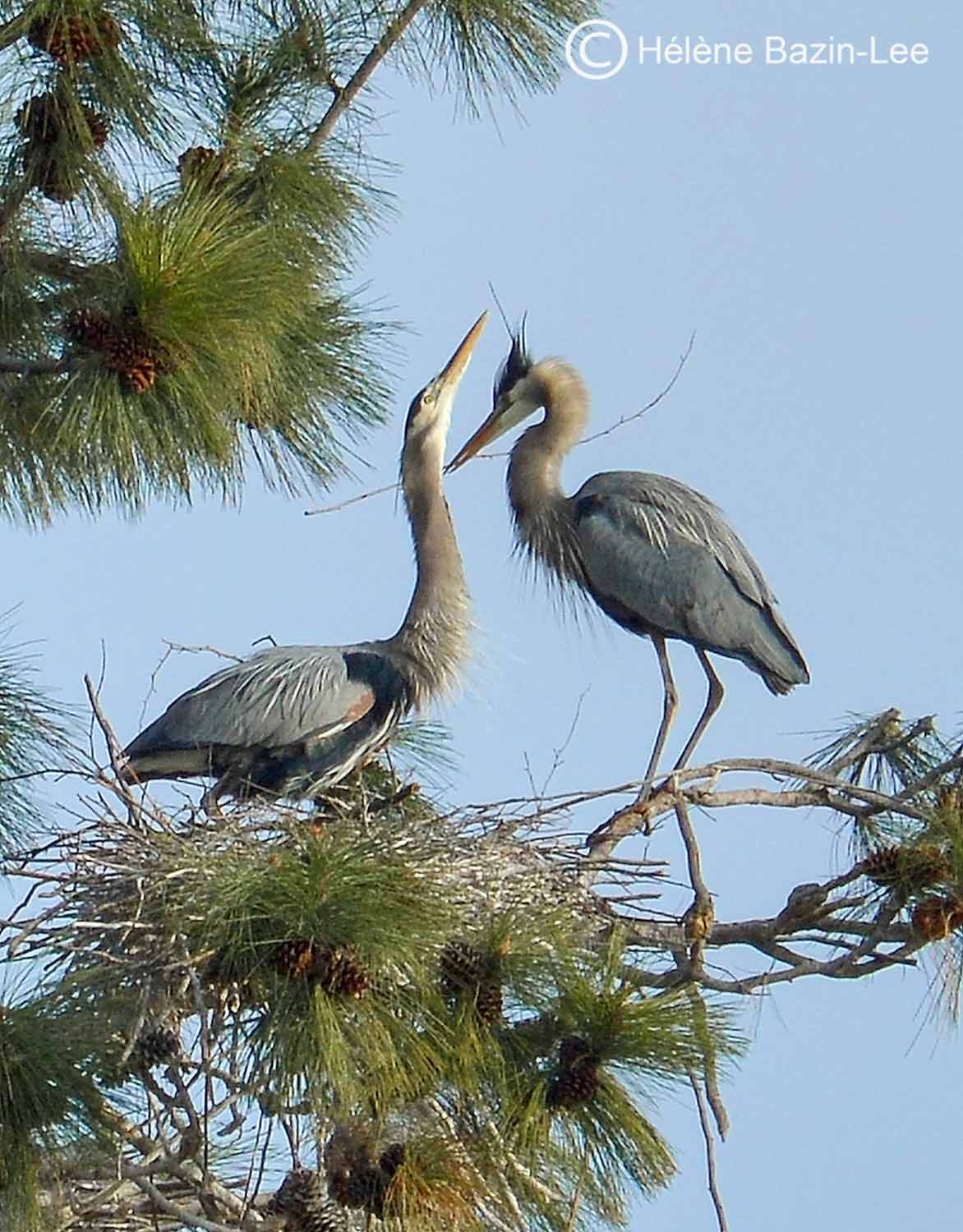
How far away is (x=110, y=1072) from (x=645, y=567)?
268cm

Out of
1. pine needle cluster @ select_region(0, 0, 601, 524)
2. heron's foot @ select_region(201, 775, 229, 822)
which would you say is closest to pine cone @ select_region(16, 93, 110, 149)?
pine needle cluster @ select_region(0, 0, 601, 524)

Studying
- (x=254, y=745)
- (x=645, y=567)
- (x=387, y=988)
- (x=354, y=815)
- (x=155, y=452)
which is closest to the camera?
(x=387, y=988)

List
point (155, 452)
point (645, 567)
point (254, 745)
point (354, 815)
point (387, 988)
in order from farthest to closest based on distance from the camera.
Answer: point (645, 567), point (254, 745), point (354, 815), point (155, 452), point (387, 988)

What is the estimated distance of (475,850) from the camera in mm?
4492

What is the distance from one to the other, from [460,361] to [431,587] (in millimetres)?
665

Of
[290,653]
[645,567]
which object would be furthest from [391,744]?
[645,567]

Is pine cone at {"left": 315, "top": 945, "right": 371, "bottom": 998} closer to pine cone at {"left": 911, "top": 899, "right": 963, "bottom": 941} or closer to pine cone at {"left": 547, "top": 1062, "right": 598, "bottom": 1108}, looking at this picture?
pine cone at {"left": 547, "top": 1062, "right": 598, "bottom": 1108}

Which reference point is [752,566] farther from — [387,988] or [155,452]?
[387,988]

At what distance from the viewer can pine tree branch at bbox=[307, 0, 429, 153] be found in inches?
196

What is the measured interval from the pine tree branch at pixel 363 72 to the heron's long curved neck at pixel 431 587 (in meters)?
1.42

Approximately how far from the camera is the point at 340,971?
3447 millimetres

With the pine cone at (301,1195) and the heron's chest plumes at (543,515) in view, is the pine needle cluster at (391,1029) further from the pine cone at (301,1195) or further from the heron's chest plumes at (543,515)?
the heron's chest plumes at (543,515)

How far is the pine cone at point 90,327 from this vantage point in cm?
421

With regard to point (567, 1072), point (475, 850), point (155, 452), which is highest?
point (155, 452)
